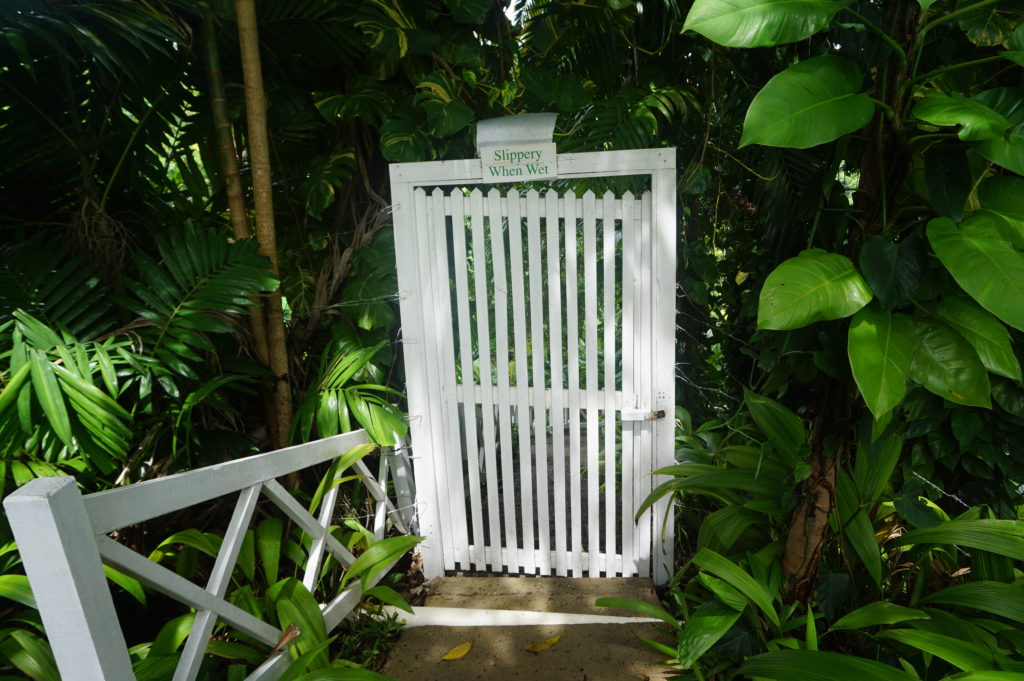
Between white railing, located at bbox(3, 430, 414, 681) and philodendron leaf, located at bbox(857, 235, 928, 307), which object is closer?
white railing, located at bbox(3, 430, 414, 681)

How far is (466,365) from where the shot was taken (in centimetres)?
219

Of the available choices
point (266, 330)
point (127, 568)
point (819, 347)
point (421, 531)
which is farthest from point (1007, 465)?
point (266, 330)

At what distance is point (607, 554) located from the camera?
89.1 inches

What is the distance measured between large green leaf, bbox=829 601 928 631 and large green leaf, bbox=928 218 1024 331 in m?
0.86

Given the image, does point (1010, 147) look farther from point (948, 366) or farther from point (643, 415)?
point (643, 415)

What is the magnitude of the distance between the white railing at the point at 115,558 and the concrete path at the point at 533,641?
32 centimetres

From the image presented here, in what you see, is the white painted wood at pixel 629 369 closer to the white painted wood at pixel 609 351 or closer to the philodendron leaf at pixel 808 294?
the white painted wood at pixel 609 351

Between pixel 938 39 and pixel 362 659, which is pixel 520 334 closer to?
pixel 362 659

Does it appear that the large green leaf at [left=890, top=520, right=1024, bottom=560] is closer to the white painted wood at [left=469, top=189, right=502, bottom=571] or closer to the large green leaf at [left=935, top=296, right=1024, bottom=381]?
the large green leaf at [left=935, top=296, right=1024, bottom=381]

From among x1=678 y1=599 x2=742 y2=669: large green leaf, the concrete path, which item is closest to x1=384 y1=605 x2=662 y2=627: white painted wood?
the concrete path

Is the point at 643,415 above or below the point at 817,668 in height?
above

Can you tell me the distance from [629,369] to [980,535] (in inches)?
42.1

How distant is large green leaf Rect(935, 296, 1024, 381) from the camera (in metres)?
1.25

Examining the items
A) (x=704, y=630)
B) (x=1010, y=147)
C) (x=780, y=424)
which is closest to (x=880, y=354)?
(x=1010, y=147)
